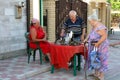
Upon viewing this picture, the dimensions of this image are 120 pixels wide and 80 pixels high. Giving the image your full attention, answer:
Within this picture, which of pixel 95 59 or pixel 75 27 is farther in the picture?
pixel 75 27

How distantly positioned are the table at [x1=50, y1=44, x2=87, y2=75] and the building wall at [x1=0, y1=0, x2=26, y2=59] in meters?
2.45

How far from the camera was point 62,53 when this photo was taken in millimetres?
8641

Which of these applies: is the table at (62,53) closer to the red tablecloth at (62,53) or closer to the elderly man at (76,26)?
the red tablecloth at (62,53)

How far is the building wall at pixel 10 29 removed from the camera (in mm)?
10781

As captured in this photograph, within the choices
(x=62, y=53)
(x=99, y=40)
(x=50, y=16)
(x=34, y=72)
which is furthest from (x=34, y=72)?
(x=50, y=16)

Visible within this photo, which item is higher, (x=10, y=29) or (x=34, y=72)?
(x=10, y=29)

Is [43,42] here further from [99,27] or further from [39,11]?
[39,11]

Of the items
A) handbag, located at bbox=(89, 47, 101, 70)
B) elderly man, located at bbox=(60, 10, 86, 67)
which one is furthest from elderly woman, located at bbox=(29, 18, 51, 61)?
handbag, located at bbox=(89, 47, 101, 70)

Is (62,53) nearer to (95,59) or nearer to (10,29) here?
(95,59)

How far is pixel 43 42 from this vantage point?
973 centimetres

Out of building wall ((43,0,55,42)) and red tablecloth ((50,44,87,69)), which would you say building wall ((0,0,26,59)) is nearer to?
red tablecloth ((50,44,87,69))

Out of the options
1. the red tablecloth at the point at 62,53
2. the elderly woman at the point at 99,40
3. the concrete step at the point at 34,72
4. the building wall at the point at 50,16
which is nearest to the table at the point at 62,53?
the red tablecloth at the point at 62,53

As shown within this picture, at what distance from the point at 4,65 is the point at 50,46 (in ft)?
5.51

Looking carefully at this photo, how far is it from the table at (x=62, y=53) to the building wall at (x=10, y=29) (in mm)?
2454
